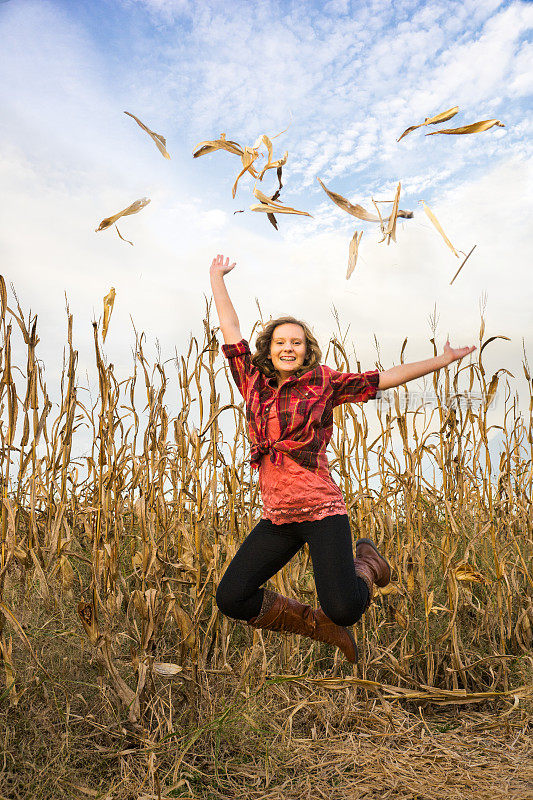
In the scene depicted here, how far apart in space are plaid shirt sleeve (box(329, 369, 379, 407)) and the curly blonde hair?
0.16 metres

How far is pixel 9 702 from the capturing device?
2.28m

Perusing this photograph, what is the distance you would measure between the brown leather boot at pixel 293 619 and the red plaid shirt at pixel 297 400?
54cm

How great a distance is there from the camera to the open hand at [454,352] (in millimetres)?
2486

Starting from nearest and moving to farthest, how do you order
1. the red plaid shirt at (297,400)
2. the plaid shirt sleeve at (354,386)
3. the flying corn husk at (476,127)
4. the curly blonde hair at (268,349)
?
1. the flying corn husk at (476,127)
2. the red plaid shirt at (297,400)
3. the plaid shirt sleeve at (354,386)
4. the curly blonde hair at (268,349)

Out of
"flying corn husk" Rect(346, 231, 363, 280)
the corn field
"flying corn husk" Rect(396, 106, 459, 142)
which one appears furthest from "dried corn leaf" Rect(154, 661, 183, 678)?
"flying corn husk" Rect(396, 106, 459, 142)

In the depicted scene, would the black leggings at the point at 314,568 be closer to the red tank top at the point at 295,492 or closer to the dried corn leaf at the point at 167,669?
the red tank top at the point at 295,492

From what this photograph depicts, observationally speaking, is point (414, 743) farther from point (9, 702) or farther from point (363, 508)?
point (9, 702)

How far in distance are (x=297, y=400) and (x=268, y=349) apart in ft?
1.34

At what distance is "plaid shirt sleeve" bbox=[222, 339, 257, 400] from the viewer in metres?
2.55

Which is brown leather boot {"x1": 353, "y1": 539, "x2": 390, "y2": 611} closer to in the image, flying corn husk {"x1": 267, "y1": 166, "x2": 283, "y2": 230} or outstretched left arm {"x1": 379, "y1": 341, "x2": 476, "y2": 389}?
outstretched left arm {"x1": 379, "y1": 341, "x2": 476, "y2": 389}

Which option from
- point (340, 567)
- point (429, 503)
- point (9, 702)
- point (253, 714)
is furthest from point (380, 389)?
point (9, 702)

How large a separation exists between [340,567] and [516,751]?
1.24 meters

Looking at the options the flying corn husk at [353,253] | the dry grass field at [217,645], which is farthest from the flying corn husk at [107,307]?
the flying corn husk at [353,253]

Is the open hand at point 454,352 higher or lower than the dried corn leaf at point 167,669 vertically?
higher
